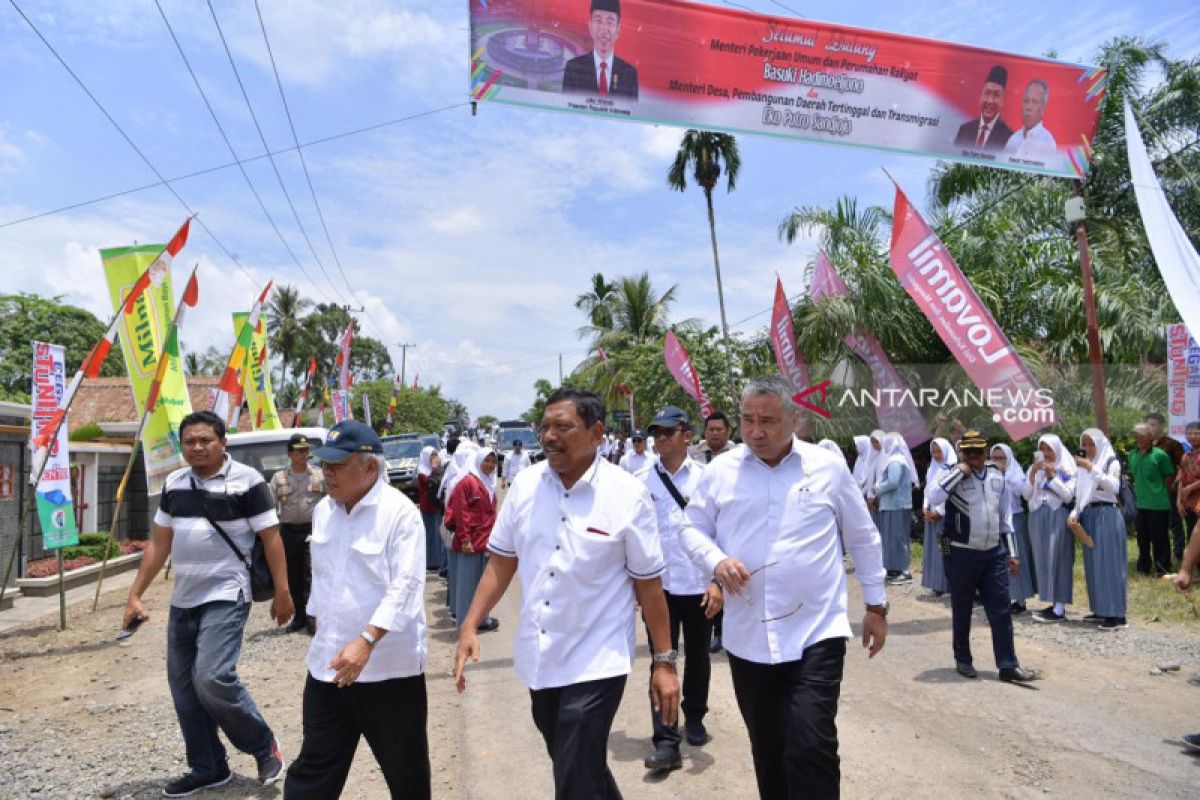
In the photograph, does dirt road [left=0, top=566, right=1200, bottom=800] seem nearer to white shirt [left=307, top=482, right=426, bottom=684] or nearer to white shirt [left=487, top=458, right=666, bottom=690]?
white shirt [left=307, top=482, right=426, bottom=684]

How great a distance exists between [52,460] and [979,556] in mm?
9057

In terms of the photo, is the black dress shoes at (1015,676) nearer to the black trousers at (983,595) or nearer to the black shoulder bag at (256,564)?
the black trousers at (983,595)

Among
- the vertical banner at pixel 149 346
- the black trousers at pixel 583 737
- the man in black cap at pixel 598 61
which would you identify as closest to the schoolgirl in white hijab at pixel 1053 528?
the man in black cap at pixel 598 61

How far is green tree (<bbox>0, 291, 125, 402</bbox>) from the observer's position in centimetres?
3531

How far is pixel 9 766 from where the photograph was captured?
16.4 feet

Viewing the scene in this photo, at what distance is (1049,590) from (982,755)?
448 centimetres

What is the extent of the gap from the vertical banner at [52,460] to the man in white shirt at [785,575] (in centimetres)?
807

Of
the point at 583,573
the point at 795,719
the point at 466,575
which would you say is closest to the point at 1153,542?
the point at 466,575

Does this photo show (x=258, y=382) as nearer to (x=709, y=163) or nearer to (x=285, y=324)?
(x=709, y=163)

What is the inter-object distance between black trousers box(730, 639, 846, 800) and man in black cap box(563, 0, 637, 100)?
6348mm

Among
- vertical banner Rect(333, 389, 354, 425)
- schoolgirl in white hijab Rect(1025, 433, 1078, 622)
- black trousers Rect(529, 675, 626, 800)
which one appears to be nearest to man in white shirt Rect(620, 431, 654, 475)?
schoolgirl in white hijab Rect(1025, 433, 1078, 622)

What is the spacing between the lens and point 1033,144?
9516 mm

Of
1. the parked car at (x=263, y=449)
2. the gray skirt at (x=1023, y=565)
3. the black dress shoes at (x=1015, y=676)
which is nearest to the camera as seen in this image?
the black dress shoes at (x=1015, y=676)

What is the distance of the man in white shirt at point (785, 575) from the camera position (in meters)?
3.26
